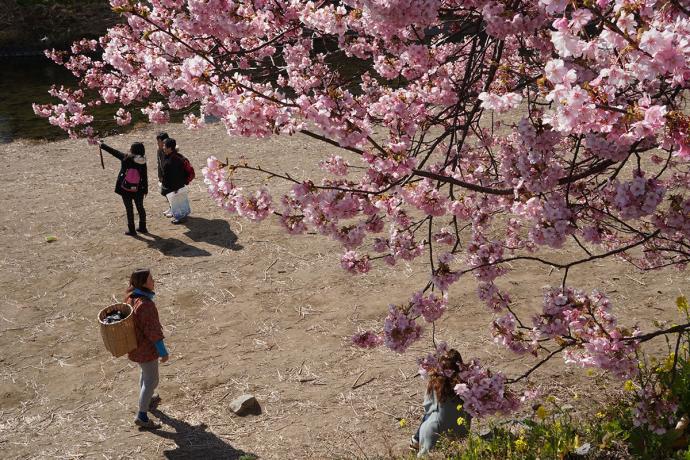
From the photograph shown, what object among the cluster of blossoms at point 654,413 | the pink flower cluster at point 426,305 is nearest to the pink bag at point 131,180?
the pink flower cluster at point 426,305

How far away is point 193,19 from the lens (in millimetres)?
6148

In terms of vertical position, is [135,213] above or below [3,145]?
above

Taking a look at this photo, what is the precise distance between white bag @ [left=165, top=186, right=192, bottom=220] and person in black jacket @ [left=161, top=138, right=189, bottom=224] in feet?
0.34

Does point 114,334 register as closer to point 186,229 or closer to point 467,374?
point 467,374

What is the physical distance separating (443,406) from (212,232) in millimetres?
6262

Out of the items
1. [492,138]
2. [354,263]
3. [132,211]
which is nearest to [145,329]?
[354,263]

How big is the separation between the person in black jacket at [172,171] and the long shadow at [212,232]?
2.07ft

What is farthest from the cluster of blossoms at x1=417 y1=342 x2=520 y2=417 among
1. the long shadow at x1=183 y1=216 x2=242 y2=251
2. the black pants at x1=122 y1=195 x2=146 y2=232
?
the black pants at x1=122 y1=195 x2=146 y2=232

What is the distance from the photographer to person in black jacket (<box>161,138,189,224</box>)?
1062 cm

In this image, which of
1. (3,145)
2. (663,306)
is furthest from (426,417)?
(3,145)

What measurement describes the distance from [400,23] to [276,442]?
3.78 metres

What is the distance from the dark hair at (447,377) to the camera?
16.7 feet

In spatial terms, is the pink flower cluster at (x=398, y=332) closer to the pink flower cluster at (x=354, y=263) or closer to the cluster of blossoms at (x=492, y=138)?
the cluster of blossoms at (x=492, y=138)

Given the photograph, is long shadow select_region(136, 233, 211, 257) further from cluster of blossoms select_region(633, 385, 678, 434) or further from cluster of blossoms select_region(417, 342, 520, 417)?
cluster of blossoms select_region(633, 385, 678, 434)
